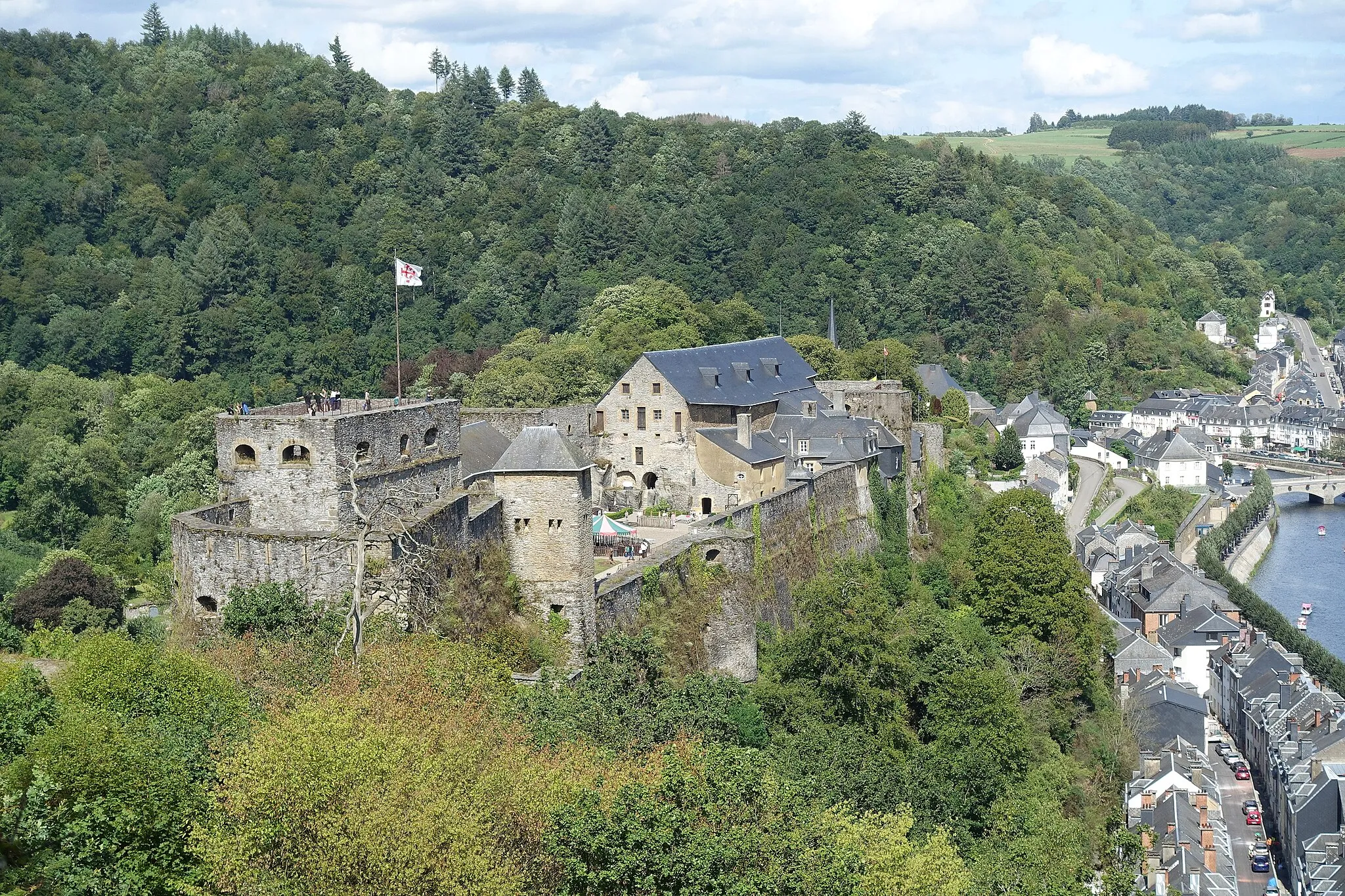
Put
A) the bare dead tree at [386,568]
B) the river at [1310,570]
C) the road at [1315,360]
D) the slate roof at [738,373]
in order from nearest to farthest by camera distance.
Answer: the bare dead tree at [386,568] → the slate roof at [738,373] → the river at [1310,570] → the road at [1315,360]

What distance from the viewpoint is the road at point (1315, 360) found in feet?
456

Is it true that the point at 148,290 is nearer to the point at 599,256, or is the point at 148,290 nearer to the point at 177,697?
the point at 599,256

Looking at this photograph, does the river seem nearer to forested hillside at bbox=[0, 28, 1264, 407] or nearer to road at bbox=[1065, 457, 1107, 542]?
road at bbox=[1065, 457, 1107, 542]

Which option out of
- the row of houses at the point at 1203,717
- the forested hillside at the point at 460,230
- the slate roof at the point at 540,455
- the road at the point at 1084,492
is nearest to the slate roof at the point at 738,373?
the row of houses at the point at 1203,717

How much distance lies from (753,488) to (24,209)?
67.5m

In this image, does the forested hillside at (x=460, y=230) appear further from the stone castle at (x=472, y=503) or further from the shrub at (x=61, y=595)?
the shrub at (x=61, y=595)

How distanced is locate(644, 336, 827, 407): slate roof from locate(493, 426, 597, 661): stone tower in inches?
800

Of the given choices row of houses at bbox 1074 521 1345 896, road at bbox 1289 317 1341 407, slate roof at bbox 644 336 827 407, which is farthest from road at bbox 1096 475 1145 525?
road at bbox 1289 317 1341 407

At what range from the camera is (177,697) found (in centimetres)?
2023

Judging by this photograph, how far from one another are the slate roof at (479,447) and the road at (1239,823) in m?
23.0

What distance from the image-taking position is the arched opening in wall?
26.8 meters

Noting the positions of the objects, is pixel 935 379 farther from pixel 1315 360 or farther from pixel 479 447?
pixel 1315 360

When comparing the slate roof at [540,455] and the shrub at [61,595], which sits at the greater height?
the slate roof at [540,455]

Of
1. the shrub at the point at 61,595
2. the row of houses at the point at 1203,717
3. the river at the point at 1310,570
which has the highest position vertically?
the shrub at the point at 61,595
